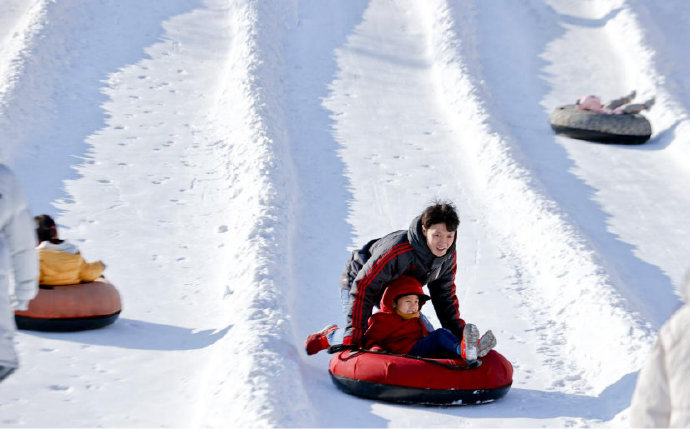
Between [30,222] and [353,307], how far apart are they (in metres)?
1.81

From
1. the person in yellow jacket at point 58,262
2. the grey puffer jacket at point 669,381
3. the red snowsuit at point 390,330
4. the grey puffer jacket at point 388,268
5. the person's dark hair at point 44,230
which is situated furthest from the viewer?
the person's dark hair at point 44,230

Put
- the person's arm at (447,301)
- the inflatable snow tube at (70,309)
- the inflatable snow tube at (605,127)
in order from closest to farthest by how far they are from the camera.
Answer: the person's arm at (447,301), the inflatable snow tube at (70,309), the inflatable snow tube at (605,127)

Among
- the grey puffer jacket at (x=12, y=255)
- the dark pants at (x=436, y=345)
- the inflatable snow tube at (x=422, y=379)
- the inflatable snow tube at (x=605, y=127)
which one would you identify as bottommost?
the inflatable snow tube at (x=422, y=379)

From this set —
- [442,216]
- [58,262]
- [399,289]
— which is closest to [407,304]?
[399,289]

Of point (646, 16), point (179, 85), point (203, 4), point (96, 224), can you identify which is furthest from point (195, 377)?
point (646, 16)

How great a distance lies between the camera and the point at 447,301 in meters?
5.20

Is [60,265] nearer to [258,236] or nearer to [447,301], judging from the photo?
[258,236]

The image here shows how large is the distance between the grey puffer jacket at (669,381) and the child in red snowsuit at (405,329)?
2.50 meters

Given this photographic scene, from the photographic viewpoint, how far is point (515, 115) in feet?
38.3

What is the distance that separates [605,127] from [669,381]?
29.5 feet

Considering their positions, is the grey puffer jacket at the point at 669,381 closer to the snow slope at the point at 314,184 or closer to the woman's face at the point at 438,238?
the snow slope at the point at 314,184

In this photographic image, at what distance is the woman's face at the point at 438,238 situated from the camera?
15.5ft

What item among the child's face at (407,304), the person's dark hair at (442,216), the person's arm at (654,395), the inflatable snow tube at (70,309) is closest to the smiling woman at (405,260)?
the person's dark hair at (442,216)

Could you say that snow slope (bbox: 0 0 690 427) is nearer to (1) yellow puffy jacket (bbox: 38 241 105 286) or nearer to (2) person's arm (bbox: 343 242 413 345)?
(1) yellow puffy jacket (bbox: 38 241 105 286)
